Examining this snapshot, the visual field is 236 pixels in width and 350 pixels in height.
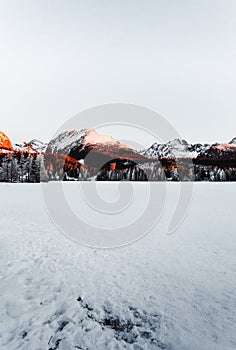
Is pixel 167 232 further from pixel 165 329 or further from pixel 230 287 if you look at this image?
pixel 165 329

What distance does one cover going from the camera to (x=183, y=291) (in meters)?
5.97

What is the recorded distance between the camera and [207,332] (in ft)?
14.5

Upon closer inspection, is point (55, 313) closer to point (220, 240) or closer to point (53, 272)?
point (53, 272)

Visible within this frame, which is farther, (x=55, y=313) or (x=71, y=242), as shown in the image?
(x=71, y=242)

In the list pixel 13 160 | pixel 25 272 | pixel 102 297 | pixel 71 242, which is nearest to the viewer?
pixel 102 297

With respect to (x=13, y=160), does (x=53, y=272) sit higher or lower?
lower

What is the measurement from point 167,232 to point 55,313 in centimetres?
873

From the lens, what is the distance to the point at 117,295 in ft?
18.7

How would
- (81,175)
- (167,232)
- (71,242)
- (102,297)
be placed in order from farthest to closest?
(81,175), (167,232), (71,242), (102,297)

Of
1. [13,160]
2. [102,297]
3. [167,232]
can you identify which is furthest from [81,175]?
[102,297]

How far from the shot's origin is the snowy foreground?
13.7 feet

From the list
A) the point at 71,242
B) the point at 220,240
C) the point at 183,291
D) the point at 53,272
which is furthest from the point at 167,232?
the point at 53,272

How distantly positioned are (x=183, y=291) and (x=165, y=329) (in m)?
1.70

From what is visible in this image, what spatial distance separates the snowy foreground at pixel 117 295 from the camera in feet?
13.7
